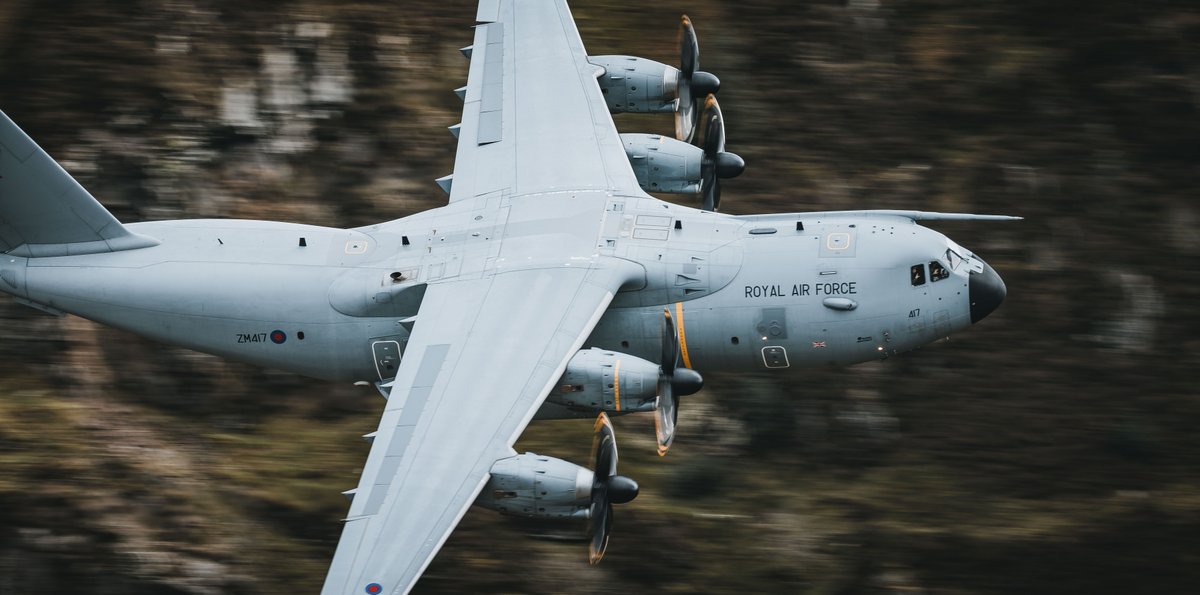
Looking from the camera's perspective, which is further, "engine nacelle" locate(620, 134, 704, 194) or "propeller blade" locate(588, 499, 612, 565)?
"engine nacelle" locate(620, 134, 704, 194)

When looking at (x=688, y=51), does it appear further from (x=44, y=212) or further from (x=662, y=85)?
(x=44, y=212)

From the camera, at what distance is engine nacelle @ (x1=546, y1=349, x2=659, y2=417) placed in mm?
32469

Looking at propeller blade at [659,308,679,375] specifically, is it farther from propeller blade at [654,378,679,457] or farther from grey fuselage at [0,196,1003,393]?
grey fuselage at [0,196,1003,393]

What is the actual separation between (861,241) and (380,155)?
17.0 m

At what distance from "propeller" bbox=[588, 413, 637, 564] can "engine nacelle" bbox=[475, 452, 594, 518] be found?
33 cm

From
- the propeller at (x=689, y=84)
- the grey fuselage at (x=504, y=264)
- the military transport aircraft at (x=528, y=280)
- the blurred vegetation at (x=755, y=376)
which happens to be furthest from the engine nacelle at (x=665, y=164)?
the blurred vegetation at (x=755, y=376)

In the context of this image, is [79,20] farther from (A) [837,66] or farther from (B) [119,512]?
(A) [837,66]

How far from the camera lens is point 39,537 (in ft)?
127

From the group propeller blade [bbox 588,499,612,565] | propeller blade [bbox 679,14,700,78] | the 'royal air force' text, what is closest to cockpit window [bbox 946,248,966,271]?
the 'royal air force' text

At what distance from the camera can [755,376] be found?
42.1 meters

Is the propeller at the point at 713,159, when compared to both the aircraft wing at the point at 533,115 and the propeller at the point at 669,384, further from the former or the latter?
the propeller at the point at 669,384

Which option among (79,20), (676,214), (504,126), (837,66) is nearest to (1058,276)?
(837,66)

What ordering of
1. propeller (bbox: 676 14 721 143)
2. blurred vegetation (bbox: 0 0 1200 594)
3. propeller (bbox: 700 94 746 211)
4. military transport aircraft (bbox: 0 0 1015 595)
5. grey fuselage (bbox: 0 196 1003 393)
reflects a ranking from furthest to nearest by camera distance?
propeller (bbox: 676 14 721 143), blurred vegetation (bbox: 0 0 1200 594), propeller (bbox: 700 94 746 211), grey fuselage (bbox: 0 196 1003 393), military transport aircraft (bbox: 0 0 1015 595)

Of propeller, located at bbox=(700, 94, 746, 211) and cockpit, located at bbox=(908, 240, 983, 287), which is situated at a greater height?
propeller, located at bbox=(700, 94, 746, 211)
